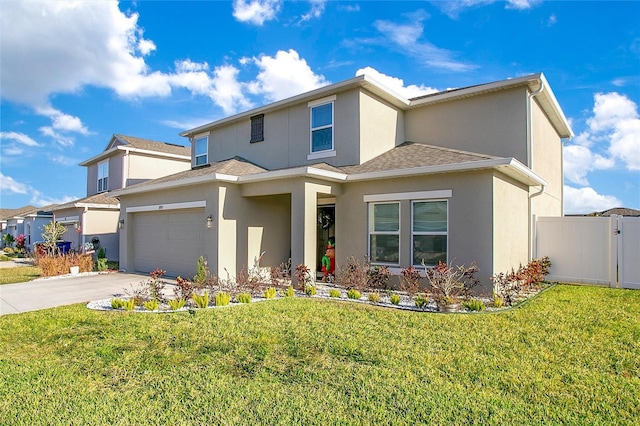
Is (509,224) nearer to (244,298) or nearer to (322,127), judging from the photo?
(322,127)

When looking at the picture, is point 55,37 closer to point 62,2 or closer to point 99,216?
point 62,2

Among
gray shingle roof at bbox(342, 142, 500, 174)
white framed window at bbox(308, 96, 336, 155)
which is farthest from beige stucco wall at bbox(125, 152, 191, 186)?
gray shingle roof at bbox(342, 142, 500, 174)

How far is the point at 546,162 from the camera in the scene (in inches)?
573

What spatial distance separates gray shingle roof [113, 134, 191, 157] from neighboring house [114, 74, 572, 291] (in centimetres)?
924

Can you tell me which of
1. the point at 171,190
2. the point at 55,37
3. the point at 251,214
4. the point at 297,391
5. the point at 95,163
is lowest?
→ the point at 297,391

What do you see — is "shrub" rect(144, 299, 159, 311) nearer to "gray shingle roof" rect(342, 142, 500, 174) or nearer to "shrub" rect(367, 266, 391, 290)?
"shrub" rect(367, 266, 391, 290)

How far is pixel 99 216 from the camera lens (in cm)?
2219

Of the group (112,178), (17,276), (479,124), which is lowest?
(17,276)

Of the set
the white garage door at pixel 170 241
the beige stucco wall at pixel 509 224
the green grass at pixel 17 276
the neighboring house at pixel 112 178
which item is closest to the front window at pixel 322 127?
the white garage door at pixel 170 241

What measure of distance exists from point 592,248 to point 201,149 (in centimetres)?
1597

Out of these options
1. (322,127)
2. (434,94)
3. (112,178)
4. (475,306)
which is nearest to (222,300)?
(475,306)

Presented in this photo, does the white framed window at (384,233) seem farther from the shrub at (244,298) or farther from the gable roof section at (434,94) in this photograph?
the shrub at (244,298)

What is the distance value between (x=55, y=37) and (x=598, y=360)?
661 inches

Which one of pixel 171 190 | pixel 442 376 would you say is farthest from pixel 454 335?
pixel 171 190
